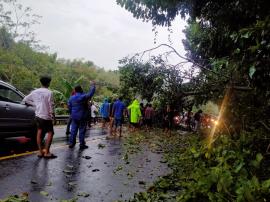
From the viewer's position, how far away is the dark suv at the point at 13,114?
10.7 m

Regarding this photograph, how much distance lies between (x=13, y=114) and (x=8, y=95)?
0.58 metres

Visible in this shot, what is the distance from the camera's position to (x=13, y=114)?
10961 millimetres

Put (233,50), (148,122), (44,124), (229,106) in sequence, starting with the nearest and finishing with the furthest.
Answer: (229,106) → (44,124) → (233,50) → (148,122)

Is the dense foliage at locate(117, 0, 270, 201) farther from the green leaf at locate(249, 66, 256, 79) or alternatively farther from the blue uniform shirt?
the blue uniform shirt

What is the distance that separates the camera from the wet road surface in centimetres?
657

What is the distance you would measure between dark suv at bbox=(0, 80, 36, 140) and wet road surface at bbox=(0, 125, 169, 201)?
114 centimetres

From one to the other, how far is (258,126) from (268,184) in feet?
9.15

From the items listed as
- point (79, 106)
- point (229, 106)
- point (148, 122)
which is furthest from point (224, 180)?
point (148, 122)

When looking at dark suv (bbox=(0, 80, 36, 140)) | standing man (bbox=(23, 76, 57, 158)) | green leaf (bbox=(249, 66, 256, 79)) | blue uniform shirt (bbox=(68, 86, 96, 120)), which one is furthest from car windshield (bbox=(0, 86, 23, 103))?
green leaf (bbox=(249, 66, 256, 79))

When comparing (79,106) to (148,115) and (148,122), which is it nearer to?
(148,115)

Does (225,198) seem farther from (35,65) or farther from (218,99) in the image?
(35,65)

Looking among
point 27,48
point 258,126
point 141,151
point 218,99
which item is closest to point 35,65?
point 27,48

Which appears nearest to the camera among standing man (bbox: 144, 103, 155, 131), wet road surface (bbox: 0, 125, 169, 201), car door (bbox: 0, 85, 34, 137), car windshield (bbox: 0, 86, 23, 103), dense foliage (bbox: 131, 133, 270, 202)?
dense foliage (bbox: 131, 133, 270, 202)

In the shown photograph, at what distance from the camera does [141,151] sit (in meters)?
13.3
